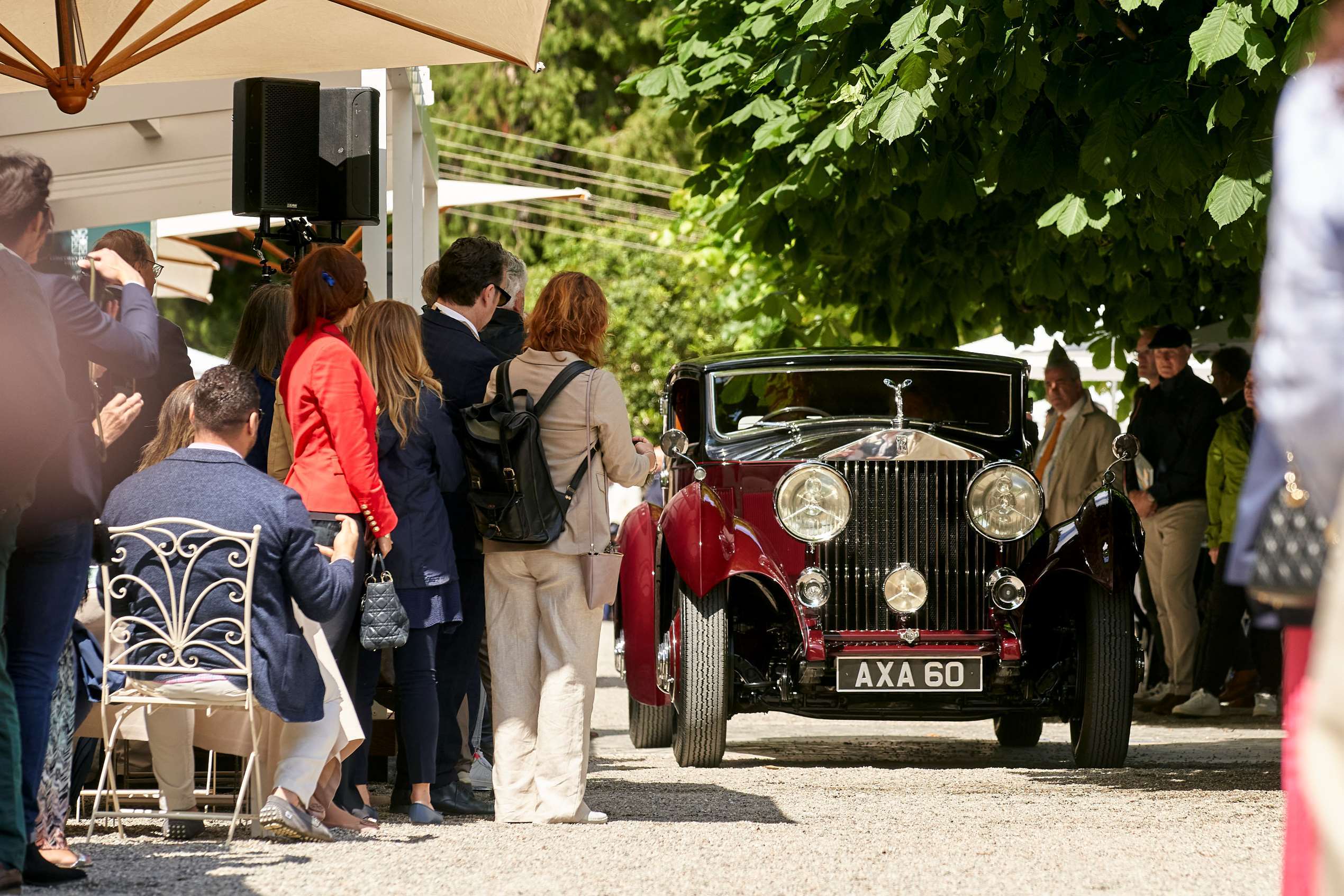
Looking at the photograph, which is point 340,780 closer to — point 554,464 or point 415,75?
point 554,464

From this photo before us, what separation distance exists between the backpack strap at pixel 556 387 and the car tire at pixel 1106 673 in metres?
2.91

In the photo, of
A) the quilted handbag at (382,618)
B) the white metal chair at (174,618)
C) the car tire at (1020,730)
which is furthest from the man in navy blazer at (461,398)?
the car tire at (1020,730)

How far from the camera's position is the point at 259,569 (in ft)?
17.9

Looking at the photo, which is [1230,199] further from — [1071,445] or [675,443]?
[1071,445]

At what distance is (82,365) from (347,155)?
3452 millimetres

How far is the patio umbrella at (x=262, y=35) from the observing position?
24.4 ft

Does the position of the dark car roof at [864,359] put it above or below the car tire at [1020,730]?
above

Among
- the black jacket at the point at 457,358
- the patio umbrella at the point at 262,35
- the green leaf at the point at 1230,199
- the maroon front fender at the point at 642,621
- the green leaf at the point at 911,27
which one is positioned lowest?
the maroon front fender at the point at 642,621

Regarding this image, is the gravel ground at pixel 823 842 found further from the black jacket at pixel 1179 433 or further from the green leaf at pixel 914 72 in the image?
the green leaf at pixel 914 72

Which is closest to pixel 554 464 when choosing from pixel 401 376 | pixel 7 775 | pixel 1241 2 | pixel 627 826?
pixel 401 376

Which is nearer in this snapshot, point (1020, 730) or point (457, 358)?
point (457, 358)

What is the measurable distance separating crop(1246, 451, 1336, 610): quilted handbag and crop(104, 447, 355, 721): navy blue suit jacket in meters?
3.40

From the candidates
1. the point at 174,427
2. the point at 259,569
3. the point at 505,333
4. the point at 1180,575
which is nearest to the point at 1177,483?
the point at 1180,575

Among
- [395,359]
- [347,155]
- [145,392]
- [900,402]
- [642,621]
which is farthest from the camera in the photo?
[347,155]
